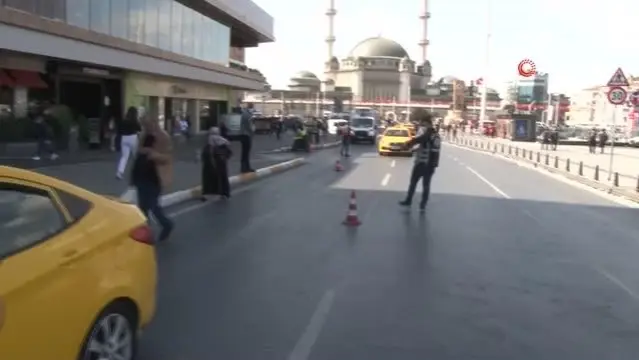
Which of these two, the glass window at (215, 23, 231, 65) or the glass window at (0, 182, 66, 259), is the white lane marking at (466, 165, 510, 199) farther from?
the glass window at (215, 23, 231, 65)

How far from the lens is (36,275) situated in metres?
3.85

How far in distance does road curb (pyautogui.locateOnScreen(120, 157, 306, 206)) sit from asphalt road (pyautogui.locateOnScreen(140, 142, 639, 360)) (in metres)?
0.80

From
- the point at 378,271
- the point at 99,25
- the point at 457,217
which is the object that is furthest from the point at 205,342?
the point at 99,25

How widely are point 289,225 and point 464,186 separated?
34.6 ft

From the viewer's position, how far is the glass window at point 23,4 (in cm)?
2335

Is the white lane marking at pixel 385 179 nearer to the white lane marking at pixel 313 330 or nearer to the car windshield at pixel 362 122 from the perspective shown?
the white lane marking at pixel 313 330

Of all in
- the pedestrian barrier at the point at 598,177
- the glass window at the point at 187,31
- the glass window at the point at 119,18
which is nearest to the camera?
the pedestrian barrier at the point at 598,177

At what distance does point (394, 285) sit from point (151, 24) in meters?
30.1

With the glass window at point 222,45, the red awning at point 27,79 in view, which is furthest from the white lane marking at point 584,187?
the glass window at point 222,45

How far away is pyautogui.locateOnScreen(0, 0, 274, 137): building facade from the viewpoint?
24.4 m

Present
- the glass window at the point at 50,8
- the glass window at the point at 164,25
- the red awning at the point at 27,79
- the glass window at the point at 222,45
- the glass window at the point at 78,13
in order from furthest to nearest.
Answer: the glass window at the point at 222,45 < the glass window at the point at 164,25 < the glass window at the point at 78,13 < the red awning at the point at 27,79 < the glass window at the point at 50,8

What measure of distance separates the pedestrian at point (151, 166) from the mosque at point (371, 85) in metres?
133

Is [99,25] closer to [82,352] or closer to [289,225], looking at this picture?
[289,225]

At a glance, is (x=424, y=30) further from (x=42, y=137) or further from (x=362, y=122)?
(x=42, y=137)
